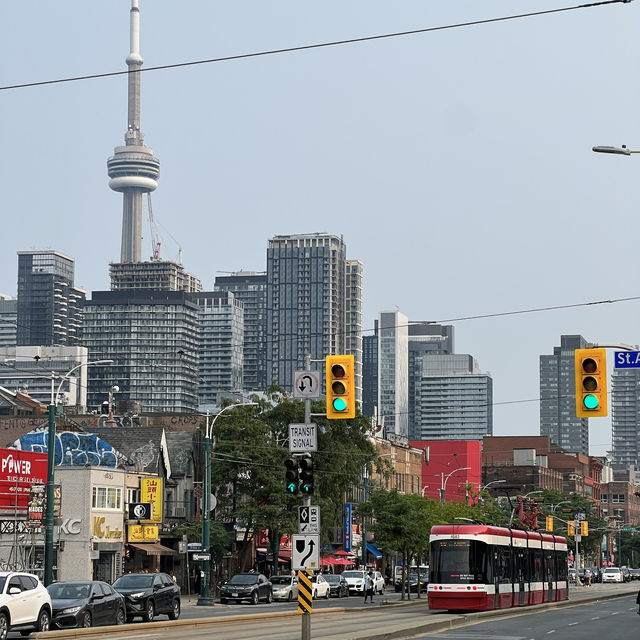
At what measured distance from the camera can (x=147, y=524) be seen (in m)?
83.7

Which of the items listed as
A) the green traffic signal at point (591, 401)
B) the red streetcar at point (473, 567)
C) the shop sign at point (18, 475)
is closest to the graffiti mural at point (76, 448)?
the shop sign at point (18, 475)

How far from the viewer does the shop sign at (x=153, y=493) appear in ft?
276

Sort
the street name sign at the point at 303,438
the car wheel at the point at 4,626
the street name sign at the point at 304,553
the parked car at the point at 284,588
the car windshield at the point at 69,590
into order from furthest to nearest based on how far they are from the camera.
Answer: the parked car at the point at 284,588
the car windshield at the point at 69,590
the street name sign at the point at 303,438
the car wheel at the point at 4,626
the street name sign at the point at 304,553

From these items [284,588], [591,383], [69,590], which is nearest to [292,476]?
[591,383]

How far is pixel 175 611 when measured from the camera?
5034 cm

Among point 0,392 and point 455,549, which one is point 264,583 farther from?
point 0,392

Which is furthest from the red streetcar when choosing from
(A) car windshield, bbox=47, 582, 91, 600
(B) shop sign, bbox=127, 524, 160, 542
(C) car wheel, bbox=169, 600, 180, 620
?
(B) shop sign, bbox=127, 524, 160, 542

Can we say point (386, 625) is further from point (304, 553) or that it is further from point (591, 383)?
point (591, 383)

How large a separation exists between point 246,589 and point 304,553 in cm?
3882

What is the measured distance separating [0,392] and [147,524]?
72751 millimetres

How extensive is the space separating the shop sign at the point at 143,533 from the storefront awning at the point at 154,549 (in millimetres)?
444

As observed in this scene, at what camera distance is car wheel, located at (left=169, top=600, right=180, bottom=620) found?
163 feet

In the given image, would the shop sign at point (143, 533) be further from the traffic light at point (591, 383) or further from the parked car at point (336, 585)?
the traffic light at point (591, 383)

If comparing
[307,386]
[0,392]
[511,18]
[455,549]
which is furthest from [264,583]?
[0,392]
